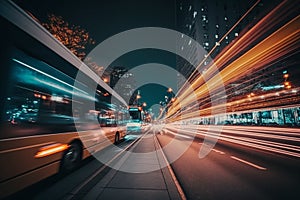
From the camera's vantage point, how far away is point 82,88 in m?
5.99

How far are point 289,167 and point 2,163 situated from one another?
8.38 m

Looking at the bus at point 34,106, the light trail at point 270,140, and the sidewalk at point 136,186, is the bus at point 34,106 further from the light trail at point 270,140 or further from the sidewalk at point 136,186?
the light trail at point 270,140

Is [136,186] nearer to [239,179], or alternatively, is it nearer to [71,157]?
[71,157]

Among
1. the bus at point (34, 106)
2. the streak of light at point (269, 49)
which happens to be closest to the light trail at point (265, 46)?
the streak of light at point (269, 49)

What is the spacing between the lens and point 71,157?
5.16m

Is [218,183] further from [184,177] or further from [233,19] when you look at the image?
[233,19]

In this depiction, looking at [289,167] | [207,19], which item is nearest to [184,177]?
[289,167]

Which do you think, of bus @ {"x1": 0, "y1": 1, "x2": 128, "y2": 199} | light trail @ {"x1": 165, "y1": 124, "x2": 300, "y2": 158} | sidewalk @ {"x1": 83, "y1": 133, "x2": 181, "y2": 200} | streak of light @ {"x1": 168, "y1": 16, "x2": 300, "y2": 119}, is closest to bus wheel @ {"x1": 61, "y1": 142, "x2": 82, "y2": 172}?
bus @ {"x1": 0, "y1": 1, "x2": 128, "y2": 199}

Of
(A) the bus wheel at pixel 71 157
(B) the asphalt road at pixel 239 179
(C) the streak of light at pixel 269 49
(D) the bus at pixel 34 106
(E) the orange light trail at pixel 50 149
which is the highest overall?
(C) the streak of light at pixel 269 49

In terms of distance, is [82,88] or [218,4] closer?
[82,88]

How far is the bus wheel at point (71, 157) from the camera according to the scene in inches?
188

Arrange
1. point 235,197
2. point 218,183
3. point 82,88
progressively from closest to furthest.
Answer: point 235,197, point 218,183, point 82,88

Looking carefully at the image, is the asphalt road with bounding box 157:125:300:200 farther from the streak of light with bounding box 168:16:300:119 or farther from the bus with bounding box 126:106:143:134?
the bus with bounding box 126:106:143:134

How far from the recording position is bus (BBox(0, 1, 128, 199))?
116 inches
